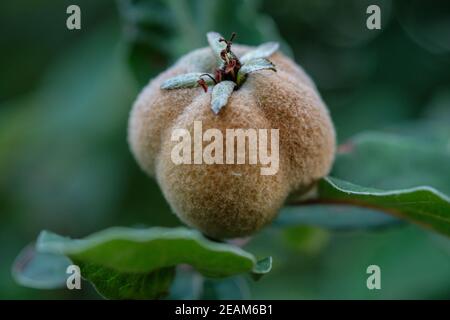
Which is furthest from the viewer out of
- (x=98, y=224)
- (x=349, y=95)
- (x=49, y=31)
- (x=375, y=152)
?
(x=49, y=31)

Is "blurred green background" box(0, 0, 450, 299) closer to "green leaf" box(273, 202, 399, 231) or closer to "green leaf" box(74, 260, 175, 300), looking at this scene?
"green leaf" box(273, 202, 399, 231)

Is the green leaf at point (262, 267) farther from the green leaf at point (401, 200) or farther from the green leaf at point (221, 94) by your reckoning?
the green leaf at point (221, 94)

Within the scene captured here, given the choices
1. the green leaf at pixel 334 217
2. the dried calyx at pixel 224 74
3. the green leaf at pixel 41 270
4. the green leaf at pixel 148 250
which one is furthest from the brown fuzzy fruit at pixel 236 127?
the green leaf at pixel 41 270

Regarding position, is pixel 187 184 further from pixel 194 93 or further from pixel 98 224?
pixel 98 224

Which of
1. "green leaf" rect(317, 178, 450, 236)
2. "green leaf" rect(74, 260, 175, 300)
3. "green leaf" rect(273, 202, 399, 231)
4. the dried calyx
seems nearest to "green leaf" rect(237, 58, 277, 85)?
the dried calyx

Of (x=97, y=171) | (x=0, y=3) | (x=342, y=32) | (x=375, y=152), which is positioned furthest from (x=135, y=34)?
(x=0, y=3)

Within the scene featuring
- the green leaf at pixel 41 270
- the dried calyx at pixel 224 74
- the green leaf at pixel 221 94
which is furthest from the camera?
the green leaf at pixel 41 270

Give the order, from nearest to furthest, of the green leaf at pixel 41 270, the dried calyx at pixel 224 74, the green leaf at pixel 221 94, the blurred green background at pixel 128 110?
the green leaf at pixel 221 94, the dried calyx at pixel 224 74, the green leaf at pixel 41 270, the blurred green background at pixel 128 110
